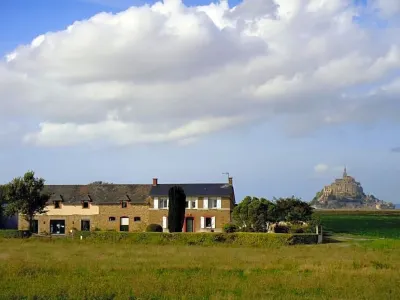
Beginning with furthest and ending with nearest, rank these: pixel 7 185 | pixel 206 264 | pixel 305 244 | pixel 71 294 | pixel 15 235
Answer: pixel 7 185
pixel 15 235
pixel 305 244
pixel 206 264
pixel 71 294

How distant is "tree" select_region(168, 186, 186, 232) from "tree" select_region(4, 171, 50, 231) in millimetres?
14962

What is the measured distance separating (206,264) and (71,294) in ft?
35.8

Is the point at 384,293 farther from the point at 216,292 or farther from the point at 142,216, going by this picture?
the point at 142,216

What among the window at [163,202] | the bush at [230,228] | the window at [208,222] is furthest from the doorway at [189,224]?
the bush at [230,228]

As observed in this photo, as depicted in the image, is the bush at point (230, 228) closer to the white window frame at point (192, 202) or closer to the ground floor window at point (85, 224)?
the white window frame at point (192, 202)

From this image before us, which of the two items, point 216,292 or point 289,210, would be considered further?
point 289,210

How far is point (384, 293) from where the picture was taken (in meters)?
19.1

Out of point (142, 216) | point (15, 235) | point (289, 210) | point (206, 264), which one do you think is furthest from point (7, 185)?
point (206, 264)

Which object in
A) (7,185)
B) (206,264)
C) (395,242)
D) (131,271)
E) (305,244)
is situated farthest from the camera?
(7,185)

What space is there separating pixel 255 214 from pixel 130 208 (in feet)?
63.6

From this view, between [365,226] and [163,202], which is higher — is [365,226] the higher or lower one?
the lower one

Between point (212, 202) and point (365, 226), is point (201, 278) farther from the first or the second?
point (365, 226)

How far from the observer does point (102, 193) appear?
70312mm

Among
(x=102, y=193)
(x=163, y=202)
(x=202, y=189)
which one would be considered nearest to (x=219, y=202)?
(x=202, y=189)
